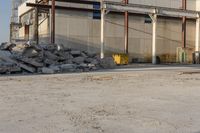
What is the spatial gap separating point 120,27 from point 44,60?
16.9 meters

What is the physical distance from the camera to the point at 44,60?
27.1 meters

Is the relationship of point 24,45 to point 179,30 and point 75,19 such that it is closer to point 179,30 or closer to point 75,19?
point 75,19

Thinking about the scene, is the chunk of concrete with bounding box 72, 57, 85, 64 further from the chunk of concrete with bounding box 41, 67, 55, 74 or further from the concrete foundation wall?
the concrete foundation wall

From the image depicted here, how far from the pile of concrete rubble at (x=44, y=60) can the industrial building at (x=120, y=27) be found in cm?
632

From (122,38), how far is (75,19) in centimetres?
613

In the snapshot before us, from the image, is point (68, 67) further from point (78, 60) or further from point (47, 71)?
point (78, 60)

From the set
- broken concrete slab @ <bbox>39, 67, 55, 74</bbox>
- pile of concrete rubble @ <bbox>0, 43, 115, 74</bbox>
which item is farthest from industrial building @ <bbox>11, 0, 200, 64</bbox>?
broken concrete slab @ <bbox>39, 67, 55, 74</bbox>

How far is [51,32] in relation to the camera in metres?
36.8

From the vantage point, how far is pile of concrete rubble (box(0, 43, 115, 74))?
24656 millimetres

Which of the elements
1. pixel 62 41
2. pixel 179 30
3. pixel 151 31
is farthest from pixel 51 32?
pixel 179 30

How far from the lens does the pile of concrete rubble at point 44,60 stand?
80.9 ft

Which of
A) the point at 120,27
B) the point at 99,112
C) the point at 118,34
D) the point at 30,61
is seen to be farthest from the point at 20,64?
the point at 120,27

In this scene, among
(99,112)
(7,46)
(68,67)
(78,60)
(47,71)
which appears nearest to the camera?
(99,112)

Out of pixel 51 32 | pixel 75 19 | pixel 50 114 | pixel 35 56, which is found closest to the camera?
pixel 50 114
